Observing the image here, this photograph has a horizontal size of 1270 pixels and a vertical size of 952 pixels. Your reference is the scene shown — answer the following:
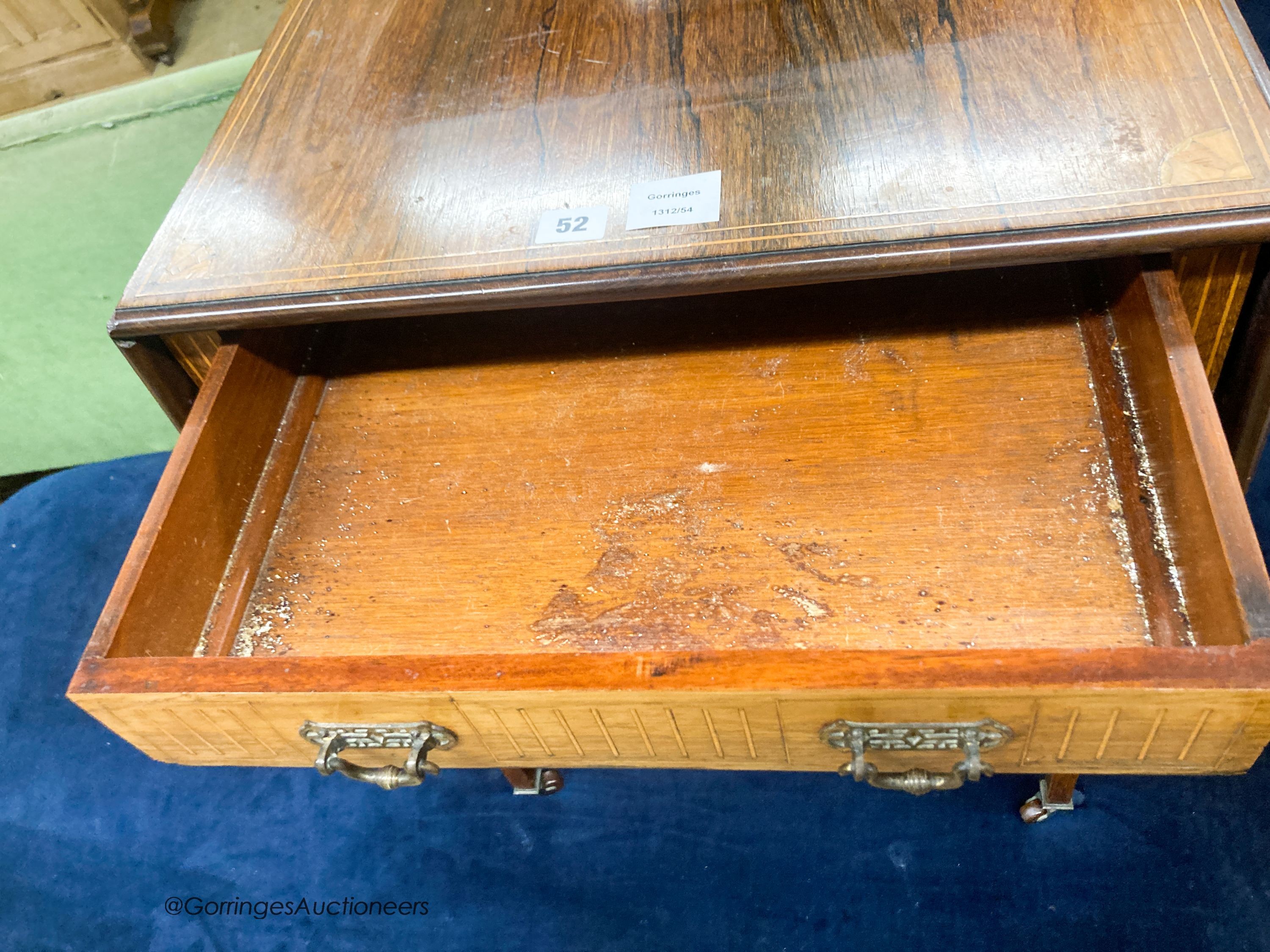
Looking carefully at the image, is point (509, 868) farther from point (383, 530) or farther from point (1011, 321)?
point (1011, 321)

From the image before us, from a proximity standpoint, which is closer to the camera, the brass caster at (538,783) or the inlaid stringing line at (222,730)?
the inlaid stringing line at (222,730)

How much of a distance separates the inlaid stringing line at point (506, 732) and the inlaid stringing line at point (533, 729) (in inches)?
0.5

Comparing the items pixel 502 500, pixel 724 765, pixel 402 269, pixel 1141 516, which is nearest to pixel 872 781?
pixel 724 765

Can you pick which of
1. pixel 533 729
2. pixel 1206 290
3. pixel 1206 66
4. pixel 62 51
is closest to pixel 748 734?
pixel 533 729

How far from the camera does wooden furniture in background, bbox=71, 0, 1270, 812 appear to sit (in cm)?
57

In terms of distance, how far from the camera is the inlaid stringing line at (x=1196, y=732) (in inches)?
19.7

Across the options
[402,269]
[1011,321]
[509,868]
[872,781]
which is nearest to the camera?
[872,781]

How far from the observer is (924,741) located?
22.0 inches

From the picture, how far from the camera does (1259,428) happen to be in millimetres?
718

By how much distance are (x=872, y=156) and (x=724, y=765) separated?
1.51 feet

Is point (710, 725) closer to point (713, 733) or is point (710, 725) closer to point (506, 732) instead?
point (713, 733)

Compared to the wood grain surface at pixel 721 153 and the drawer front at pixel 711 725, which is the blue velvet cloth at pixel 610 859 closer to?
the drawer front at pixel 711 725

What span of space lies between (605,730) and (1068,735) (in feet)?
0.93

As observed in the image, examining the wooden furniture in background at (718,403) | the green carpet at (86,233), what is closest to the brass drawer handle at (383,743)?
the wooden furniture in background at (718,403)
